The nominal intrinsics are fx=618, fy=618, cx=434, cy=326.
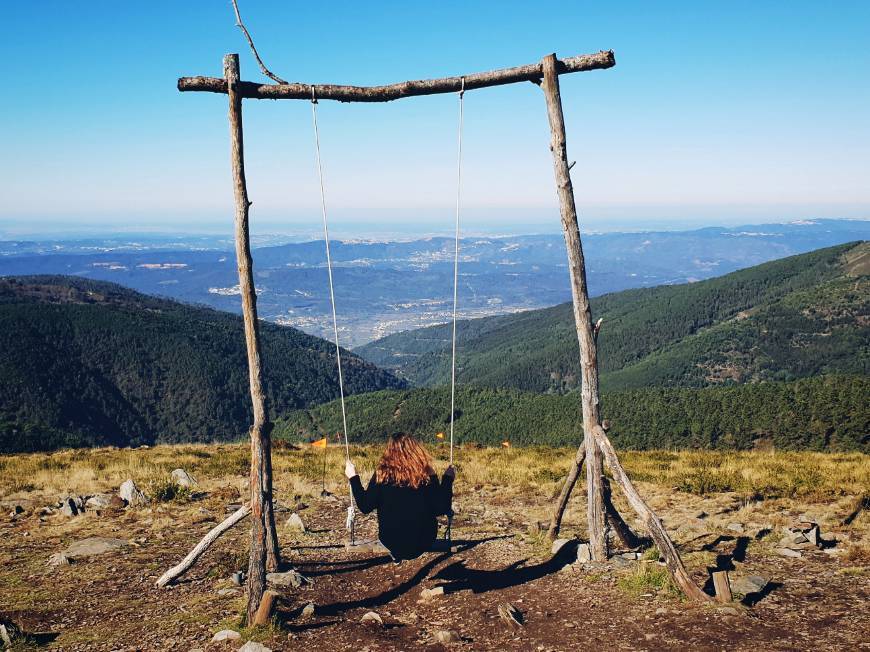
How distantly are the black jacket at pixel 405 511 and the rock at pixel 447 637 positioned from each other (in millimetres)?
1213

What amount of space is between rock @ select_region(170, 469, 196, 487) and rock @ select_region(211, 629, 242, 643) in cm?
740

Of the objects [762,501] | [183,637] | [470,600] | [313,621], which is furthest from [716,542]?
[183,637]

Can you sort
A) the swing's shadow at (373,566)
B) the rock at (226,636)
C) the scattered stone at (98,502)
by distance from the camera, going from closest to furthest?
the rock at (226,636)
the swing's shadow at (373,566)
the scattered stone at (98,502)

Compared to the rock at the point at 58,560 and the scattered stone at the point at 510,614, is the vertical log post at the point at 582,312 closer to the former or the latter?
the scattered stone at the point at 510,614

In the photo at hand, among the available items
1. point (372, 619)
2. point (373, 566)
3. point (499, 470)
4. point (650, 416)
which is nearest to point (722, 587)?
point (372, 619)

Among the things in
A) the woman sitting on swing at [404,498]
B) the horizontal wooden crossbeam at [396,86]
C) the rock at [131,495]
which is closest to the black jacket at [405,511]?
the woman sitting on swing at [404,498]

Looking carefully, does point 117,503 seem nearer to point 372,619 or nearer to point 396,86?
point 372,619

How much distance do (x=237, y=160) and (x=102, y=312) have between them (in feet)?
474

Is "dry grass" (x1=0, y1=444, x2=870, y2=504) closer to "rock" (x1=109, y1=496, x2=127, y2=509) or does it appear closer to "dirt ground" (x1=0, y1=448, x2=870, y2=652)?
"rock" (x1=109, y1=496, x2=127, y2=509)

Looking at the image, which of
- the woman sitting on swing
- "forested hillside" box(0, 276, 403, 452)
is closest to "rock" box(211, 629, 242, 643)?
the woman sitting on swing

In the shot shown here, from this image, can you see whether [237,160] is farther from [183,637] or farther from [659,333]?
[659,333]

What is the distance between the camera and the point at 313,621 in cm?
690

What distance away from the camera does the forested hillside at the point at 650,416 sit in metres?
40.8

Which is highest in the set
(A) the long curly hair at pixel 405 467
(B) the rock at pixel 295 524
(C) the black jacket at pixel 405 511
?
(A) the long curly hair at pixel 405 467
